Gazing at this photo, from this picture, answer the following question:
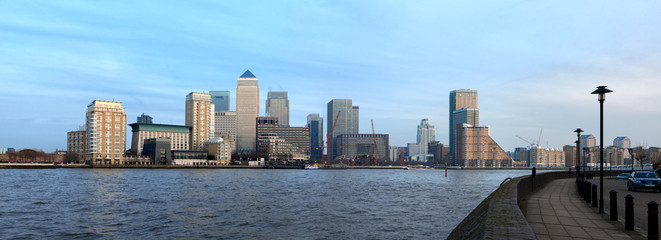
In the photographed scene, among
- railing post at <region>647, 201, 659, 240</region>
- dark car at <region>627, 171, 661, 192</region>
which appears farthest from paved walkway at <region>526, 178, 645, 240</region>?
dark car at <region>627, 171, 661, 192</region>

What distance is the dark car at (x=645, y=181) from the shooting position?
36875mm

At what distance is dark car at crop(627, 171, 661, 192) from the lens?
36875 millimetres

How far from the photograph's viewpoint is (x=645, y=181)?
3741 centimetres

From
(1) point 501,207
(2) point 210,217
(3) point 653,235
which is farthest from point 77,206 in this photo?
(3) point 653,235

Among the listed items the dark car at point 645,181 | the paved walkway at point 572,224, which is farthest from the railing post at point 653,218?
the dark car at point 645,181

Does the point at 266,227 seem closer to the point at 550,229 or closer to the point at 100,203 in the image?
the point at 550,229

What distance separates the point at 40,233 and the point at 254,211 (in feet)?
52.7

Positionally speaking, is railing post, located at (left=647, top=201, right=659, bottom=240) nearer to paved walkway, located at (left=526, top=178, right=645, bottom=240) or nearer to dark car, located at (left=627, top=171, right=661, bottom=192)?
paved walkway, located at (left=526, top=178, right=645, bottom=240)

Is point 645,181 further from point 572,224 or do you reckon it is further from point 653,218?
point 653,218

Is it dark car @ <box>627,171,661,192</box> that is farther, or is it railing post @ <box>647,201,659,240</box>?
dark car @ <box>627,171,661,192</box>

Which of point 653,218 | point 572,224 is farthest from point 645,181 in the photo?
point 653,218

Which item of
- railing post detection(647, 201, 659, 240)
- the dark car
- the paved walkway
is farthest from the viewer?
the dark car

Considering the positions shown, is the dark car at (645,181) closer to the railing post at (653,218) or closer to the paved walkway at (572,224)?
the paved walkway at (572,224)

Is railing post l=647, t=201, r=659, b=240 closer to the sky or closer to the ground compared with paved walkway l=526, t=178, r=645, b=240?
closer to the sky
